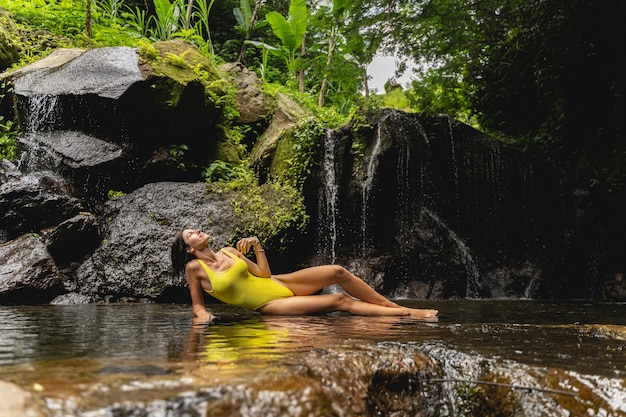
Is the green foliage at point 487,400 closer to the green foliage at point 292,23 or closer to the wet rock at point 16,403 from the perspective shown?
the wet rock at point 16,403

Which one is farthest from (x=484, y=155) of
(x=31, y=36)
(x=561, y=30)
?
(x=31, y=36)

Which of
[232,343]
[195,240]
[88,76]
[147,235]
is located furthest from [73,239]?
[232,343]

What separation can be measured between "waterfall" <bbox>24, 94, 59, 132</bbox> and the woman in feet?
17.3

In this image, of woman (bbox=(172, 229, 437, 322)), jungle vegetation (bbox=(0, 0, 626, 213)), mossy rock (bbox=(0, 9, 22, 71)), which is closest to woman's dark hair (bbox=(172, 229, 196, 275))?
woman (bbox=(172, 229, 437, 322))

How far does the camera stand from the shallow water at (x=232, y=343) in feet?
6.72

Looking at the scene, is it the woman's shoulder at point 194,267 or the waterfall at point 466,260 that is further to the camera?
the waterfall at point 466,260

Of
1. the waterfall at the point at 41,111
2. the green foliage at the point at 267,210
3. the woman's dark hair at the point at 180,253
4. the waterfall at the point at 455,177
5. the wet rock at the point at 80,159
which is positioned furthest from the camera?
the waterfall at the point at 455,177

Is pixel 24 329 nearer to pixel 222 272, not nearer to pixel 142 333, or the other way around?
pixel 142 333

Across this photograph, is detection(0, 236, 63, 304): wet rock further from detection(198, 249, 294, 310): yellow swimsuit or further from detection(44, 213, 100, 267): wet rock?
detection(198, 249, 294, 310): yellow swimsuit

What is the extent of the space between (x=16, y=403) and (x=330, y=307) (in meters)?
3.59

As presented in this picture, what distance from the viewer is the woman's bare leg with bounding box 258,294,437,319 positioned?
15.7ft

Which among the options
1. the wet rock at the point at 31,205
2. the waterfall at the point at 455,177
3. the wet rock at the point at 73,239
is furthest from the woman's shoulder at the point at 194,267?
the waterfall at the point at 455,177

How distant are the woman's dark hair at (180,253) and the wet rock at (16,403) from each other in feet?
11.4

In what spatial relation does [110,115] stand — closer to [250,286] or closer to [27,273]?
[27,273]
